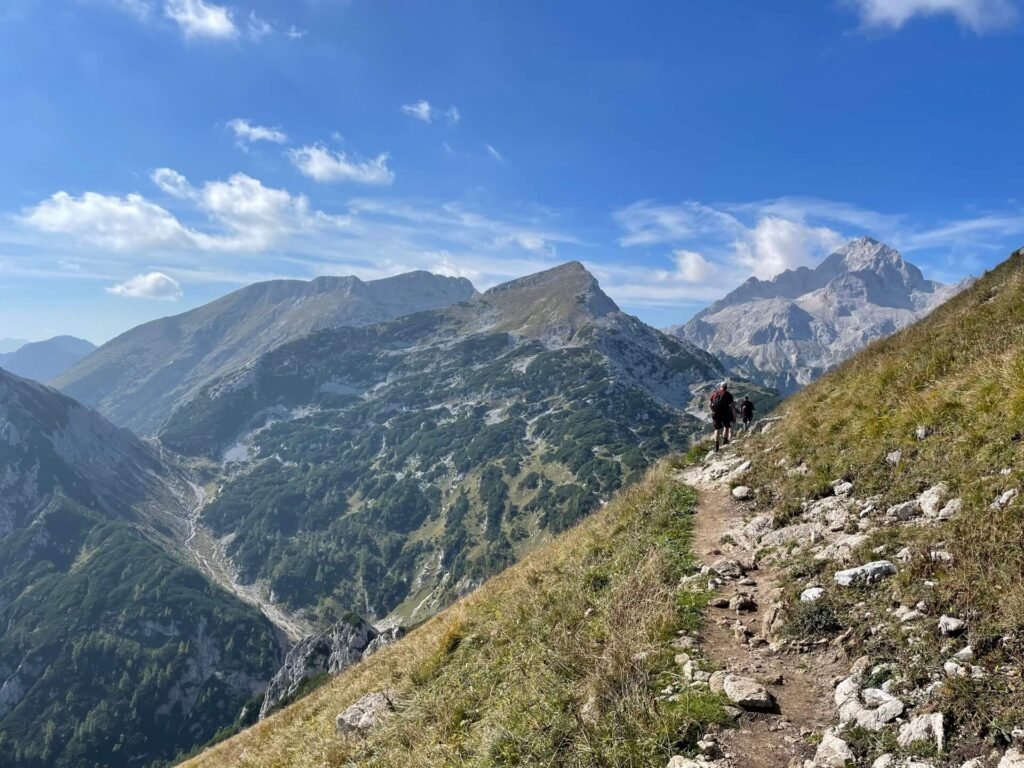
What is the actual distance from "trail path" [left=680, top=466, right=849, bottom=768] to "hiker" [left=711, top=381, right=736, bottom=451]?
14.0 m

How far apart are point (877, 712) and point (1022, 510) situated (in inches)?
172

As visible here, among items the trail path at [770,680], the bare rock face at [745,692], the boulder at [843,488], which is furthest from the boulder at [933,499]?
the bare rock face at [745,692]

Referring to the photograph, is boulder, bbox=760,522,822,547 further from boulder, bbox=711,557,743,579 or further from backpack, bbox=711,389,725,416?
backpack, bbox=711,389,725,416

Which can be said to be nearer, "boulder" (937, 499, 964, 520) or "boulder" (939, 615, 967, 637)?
"boulder" (939, 615, 967, 637)

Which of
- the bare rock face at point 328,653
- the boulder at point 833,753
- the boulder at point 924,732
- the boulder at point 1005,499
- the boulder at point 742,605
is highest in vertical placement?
the boulder at point 1005,499

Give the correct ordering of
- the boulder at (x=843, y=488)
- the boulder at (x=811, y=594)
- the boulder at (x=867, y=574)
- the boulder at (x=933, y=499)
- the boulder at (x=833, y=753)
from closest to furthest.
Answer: the boulder at (x=833, y=753) < the boulder at (x=867, y=574) < the boulder at (x=811, y=594) < the boulder at (x=933, y=499) < the boulder at (x=843, y=488)

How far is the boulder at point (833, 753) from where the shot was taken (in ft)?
19.6

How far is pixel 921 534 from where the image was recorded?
9.21 m

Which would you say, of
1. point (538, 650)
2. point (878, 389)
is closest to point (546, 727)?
point (538, 650)

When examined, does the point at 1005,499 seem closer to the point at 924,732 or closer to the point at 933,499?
the point at 933,499

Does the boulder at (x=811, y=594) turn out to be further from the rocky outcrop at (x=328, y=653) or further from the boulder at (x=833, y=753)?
the rocky outcrop at (x=328, y=653)

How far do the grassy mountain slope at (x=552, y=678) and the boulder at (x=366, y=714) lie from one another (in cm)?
25

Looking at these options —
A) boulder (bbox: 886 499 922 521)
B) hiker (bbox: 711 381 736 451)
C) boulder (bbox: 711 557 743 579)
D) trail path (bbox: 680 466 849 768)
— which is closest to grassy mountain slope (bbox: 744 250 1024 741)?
boulder (bbox: 886 499 922 521)

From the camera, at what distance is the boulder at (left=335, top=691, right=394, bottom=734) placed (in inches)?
456
